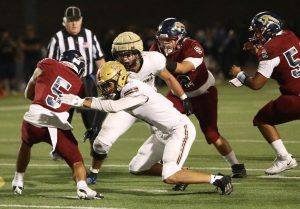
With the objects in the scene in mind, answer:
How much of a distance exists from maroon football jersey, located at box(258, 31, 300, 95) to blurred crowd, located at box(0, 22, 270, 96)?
12.1 meters

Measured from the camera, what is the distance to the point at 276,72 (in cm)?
905

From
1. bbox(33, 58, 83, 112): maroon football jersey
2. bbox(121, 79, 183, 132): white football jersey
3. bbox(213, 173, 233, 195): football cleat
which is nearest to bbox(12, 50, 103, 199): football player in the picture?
bbox(33, 58, 83, 112): maroon football jersey

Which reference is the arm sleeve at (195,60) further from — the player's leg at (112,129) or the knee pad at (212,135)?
the player's leg at (112,129)

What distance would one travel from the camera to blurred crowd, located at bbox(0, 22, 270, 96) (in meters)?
20.7

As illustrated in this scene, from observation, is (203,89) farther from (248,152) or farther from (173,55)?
(248,152)

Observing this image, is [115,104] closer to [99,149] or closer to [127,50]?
[127,50]

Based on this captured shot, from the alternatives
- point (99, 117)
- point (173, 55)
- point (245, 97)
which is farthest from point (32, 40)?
point (173, 55)

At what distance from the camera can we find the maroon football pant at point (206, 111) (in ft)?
30.4

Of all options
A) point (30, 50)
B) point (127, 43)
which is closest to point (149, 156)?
point (127, 43)

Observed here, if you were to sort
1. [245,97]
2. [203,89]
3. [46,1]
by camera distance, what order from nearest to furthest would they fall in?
Result: [203,89] → [245,97] → [46,1]

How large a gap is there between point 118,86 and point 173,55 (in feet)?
5.97

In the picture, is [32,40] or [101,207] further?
[32,40]

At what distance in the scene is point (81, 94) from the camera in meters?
8.37

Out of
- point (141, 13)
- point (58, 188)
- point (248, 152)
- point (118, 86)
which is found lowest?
point (141, 13)
